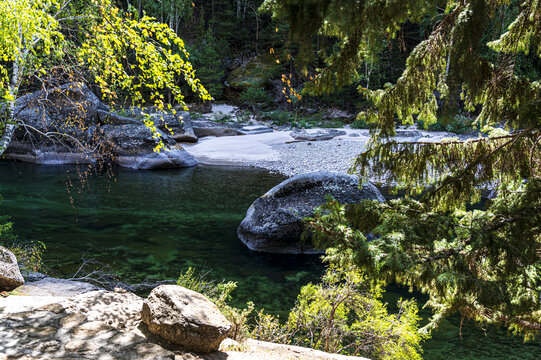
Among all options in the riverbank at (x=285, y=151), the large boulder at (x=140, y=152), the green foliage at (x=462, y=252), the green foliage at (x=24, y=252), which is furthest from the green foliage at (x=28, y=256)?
the riverbank at (x=285, y=151)

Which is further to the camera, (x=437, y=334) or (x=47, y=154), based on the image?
(x=47, y=154)

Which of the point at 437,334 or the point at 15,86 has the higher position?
the point at 15,86

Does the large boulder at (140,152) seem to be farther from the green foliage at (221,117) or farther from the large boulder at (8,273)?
the large boulder at (8,273)

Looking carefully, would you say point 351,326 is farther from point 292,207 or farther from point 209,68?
point 209,68

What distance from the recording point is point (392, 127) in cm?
389

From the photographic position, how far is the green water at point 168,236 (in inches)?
234

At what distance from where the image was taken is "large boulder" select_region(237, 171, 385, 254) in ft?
28.0

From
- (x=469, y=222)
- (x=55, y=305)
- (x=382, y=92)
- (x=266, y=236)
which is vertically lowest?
(x=266, y=236)

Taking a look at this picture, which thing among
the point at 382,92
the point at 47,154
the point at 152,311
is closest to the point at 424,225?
the point at 382,92

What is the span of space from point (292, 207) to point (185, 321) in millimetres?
5516

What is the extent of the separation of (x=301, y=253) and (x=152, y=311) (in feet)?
17.7

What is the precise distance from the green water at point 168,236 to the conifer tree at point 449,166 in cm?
264

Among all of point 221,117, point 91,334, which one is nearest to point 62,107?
point 91,334

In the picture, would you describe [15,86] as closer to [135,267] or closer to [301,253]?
[135,267]
